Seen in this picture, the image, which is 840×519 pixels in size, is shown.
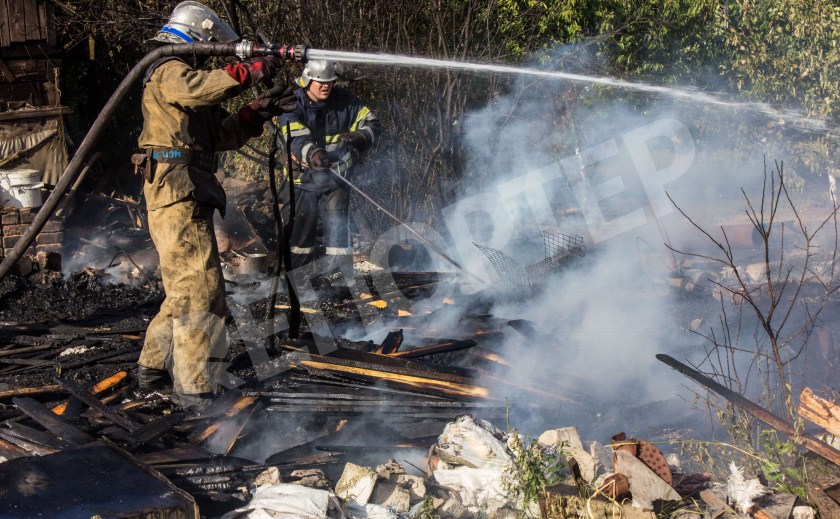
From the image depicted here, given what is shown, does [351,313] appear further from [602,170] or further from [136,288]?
[602,170]

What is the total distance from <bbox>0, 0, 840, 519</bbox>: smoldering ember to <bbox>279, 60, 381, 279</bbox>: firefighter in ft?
0.11

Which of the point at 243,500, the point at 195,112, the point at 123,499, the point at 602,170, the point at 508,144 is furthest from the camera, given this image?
the point at 602,170

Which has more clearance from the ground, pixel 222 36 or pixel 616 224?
pixel 222 36

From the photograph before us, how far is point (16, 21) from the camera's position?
891cm

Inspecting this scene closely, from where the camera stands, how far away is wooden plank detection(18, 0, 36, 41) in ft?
29.5

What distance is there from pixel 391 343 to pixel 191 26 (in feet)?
8.50

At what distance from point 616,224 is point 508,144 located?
1997mm

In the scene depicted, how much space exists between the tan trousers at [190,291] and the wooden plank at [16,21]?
5.22 m

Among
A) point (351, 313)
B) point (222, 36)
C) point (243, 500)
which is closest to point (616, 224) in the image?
point (351, 313)

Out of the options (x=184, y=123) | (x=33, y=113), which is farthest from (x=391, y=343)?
(x=33, y=113)

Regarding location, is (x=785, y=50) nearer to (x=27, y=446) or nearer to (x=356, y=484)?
(x=356, y=484)

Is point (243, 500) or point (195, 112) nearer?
point (243, 500)

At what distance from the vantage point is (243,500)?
4.01 meters

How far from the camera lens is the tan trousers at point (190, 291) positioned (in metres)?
4.94
